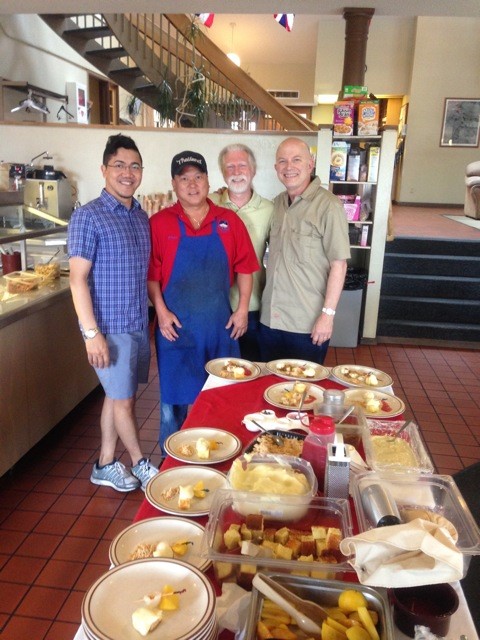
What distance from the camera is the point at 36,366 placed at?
3.09m

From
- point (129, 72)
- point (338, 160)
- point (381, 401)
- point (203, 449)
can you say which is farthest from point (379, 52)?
point (203, 449)

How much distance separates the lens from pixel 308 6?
541 cm

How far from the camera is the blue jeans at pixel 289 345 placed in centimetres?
280

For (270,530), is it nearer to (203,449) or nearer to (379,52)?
(203,449)

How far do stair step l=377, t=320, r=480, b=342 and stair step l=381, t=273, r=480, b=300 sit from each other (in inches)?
15.9

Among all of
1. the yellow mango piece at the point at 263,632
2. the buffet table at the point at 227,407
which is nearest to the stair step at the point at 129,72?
the buffet table at the point at 227,407

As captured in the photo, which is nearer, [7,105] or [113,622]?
[113,622]

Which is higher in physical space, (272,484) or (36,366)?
(272,484)

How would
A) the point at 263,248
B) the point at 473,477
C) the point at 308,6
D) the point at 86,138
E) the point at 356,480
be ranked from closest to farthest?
the point at 356,480 < the point at 473,477 < the point at 263,248 < the point at 308,6 < the point at 86,138

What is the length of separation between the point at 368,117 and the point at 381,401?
12.9 feet

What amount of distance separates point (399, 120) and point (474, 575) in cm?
1291

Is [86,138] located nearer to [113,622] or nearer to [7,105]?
[7,105]

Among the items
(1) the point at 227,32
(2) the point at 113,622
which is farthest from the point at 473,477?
(1) the point at 227,32

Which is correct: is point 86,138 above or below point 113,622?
above
